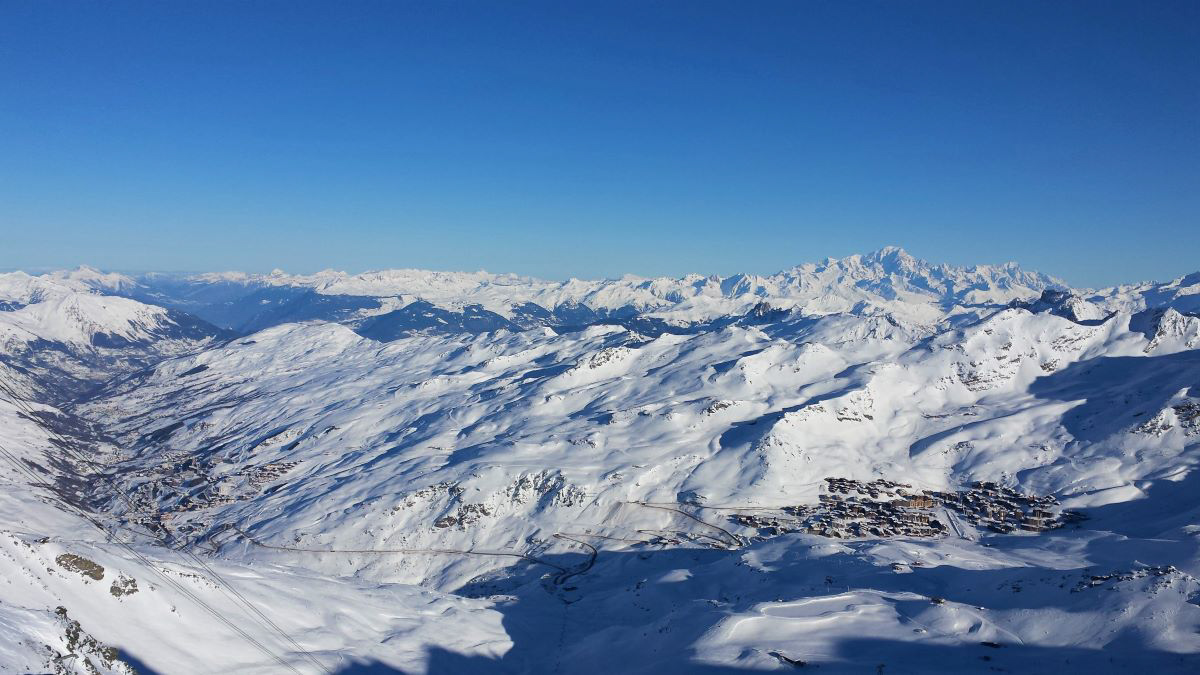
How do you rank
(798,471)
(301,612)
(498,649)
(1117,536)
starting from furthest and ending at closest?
(798,471) → (1117,536) → (498,649) → (301,612)

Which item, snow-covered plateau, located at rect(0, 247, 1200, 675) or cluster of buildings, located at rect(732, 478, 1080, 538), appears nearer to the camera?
snow-covered plateau, located at rect(0, 247, 1200, 675)

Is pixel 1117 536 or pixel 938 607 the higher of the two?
pixel 938 607

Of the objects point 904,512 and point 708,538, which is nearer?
point 708,538

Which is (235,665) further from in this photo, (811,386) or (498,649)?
(811,386)

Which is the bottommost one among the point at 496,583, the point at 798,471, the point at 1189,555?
the point at 496,583

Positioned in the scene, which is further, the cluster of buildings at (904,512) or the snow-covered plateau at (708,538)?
the cluster of buildings at (904,512)

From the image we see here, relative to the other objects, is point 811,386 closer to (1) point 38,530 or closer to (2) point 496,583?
(2) point 496,583

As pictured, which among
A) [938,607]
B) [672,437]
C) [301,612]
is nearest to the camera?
[938,607]

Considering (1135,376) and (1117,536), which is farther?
(1135,376)

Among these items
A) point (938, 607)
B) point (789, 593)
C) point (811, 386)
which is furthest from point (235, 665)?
point (811, 386)

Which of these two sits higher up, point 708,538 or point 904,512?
point 904,512
